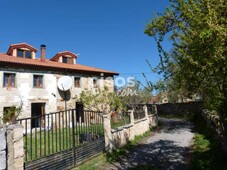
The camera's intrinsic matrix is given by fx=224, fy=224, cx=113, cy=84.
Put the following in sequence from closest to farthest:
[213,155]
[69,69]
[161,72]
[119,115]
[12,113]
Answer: [161,72] → [213,155] → [119,115] → [12,113] → [69,69]

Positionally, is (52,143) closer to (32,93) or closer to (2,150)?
(2,150)

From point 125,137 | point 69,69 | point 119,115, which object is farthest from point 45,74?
point 125,137

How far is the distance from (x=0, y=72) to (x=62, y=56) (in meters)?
8.53

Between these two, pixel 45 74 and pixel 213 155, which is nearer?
pixel 213 155

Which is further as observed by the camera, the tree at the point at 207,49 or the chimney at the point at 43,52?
the chimney at the point at 43,52

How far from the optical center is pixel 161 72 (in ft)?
24.8

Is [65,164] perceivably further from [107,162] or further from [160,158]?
[160,158]

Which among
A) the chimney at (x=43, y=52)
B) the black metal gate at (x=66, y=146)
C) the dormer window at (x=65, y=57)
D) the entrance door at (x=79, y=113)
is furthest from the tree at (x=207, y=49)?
the dormer window at (x=65, y=57)

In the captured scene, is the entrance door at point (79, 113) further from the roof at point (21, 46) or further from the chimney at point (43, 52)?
the roof at point (21, 46)

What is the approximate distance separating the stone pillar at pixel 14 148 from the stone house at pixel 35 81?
479 inches

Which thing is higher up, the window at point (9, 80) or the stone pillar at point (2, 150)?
the window at point (9, 80)

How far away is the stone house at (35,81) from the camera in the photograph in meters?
17.5

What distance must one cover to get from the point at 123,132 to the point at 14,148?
7.33m

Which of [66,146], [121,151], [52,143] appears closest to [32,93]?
[121,151]
